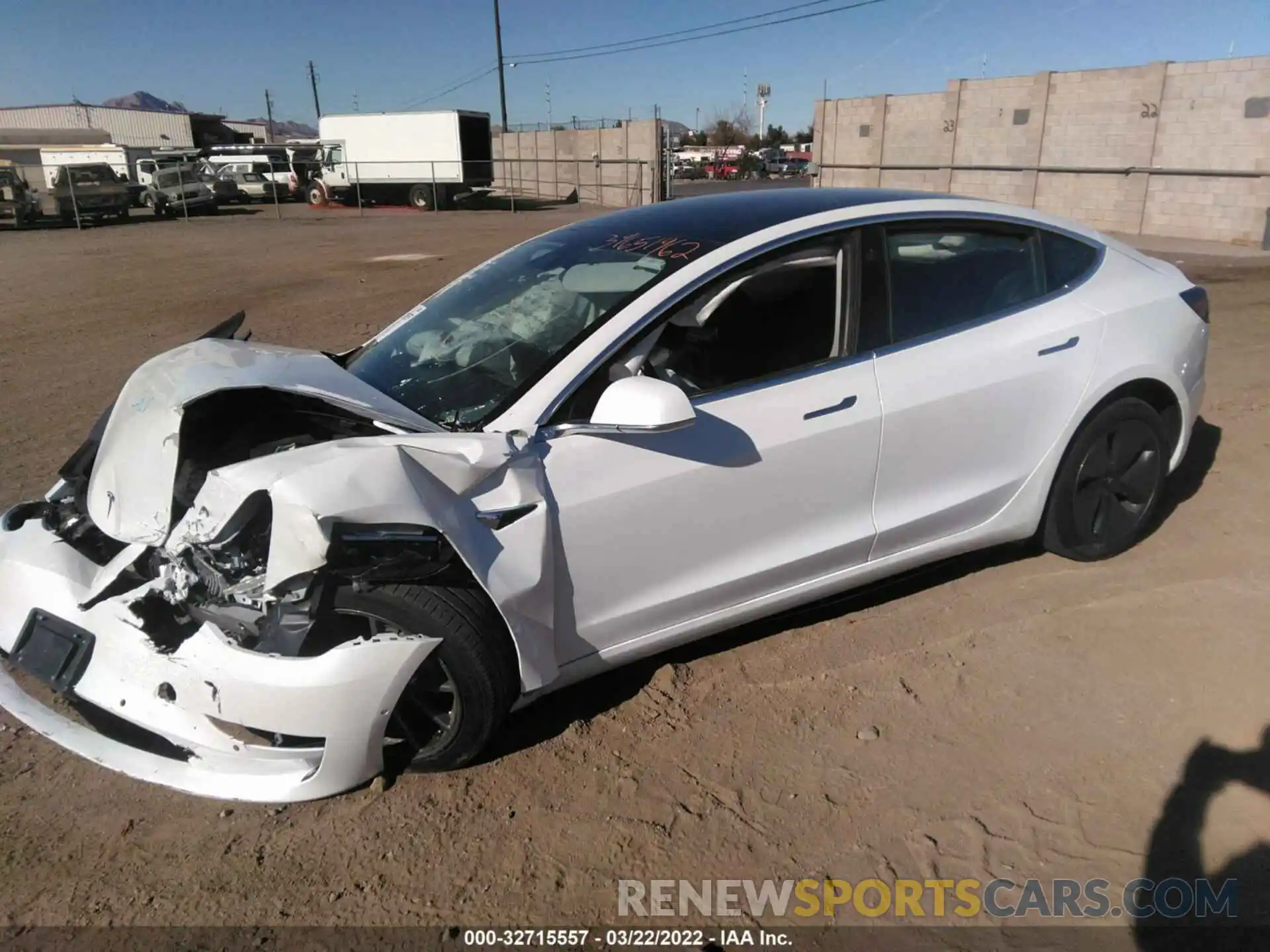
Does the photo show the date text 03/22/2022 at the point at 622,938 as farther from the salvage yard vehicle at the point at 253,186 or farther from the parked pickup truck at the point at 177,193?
the salvage yard vehicle at the point at 253,186

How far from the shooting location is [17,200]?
2597 cm

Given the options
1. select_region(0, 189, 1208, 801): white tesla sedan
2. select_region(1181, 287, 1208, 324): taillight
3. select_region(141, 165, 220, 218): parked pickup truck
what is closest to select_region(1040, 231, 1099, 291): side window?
select_region(0, 189, 1208, 801): white tesla sedan

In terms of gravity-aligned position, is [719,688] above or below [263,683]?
below

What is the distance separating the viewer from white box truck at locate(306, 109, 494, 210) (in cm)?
3192

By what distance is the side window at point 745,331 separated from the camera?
292 cm

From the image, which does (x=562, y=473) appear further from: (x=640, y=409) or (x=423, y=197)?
(x=423, y=197)

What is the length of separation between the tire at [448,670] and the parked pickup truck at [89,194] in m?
28.1

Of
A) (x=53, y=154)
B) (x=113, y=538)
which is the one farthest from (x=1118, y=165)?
(x=53, y=154)

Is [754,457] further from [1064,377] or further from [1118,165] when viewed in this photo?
[1118,165]

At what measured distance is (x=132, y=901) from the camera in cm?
238

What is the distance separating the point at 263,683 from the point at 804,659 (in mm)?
1887

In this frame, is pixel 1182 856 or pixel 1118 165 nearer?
pixel 1182 856

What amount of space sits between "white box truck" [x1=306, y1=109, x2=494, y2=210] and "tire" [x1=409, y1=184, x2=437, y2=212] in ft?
0.08

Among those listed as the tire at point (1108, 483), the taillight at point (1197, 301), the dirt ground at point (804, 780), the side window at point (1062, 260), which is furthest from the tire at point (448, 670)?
the taillight at point (1197, 301)
